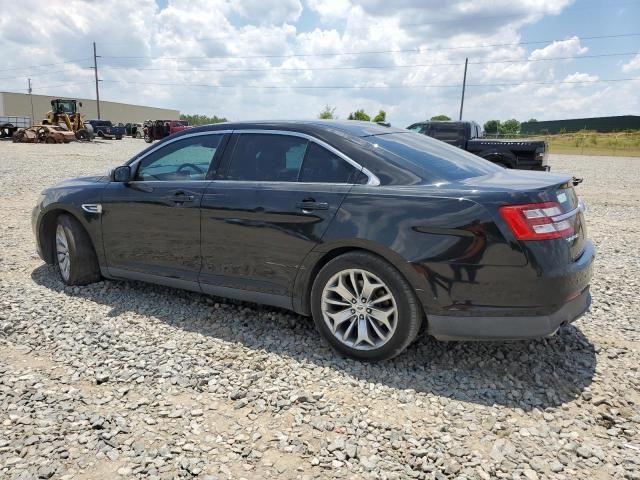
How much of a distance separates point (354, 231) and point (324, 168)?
0.57 meters

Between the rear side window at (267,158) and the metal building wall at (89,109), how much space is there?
193 feet

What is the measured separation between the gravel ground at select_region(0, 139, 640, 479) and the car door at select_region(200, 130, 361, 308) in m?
0.46

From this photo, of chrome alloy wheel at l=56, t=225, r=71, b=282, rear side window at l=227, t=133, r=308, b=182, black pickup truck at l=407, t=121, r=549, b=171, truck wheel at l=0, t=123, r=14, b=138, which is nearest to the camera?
rear side window at l=227, t=133, r=308, b=182

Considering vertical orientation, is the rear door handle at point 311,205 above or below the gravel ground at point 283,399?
above

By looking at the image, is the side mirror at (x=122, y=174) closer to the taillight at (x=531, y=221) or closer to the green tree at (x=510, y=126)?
the taillight at (x=531, y=221)

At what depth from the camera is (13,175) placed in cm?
1435

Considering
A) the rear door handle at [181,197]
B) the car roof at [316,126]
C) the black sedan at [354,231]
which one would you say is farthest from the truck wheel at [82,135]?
the rear door handle at [181,197]

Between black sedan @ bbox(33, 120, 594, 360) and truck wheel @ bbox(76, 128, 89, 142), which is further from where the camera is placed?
truck wheel @ bbox(76, 128, 89, 142)

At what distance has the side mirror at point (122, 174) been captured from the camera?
4449mm

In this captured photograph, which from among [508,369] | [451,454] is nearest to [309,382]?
[451,454]

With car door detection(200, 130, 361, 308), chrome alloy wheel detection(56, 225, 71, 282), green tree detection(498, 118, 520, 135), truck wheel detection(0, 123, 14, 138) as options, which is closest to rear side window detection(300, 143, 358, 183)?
car door detection(200, 130, 361, 308)

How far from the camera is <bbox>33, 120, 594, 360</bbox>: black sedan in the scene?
9.65 feet

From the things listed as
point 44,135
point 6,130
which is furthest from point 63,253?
point 6,130

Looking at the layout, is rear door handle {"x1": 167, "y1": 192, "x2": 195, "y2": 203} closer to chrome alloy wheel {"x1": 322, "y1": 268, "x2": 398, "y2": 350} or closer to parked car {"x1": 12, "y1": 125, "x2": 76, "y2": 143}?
chrome alloy wheel {"x1": 322, "y1": 268, "x2": 398, "y2": 350}
